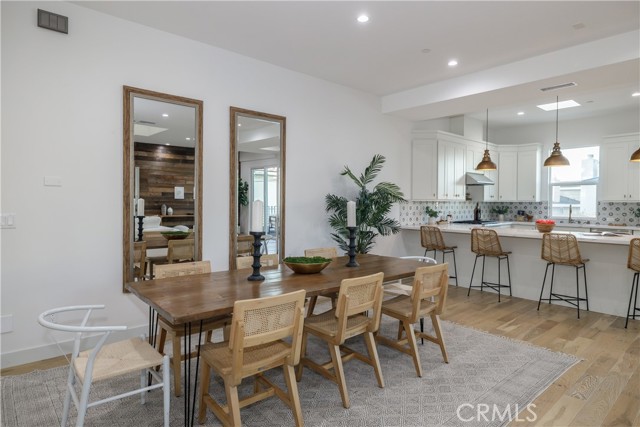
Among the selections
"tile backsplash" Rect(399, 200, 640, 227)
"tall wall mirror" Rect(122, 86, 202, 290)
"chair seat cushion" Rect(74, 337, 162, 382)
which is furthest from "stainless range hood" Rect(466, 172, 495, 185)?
"chair seat cushion" Rect(74, 337, 162, 382)

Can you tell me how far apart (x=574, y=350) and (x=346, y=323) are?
2290mm

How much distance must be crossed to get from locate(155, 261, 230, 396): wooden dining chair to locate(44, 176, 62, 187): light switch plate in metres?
1.17

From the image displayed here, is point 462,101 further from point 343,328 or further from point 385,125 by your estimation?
point 343,328

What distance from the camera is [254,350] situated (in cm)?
209

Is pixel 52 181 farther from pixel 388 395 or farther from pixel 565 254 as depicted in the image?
pixel 565 254

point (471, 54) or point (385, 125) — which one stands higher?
point (471, 54)

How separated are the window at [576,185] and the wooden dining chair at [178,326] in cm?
751

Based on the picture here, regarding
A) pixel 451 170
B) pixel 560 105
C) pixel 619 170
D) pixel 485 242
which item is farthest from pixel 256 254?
pixel 619 170

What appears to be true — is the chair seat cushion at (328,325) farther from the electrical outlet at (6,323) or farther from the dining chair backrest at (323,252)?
the electrical outlet at (6,323)

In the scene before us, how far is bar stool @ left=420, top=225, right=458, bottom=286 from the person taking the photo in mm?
5531

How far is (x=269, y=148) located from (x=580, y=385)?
3590mm

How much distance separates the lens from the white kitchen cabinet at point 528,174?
763cm

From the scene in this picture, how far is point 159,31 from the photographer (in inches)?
139

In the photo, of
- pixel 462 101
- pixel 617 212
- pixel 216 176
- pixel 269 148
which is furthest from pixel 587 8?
pixel 617 212
